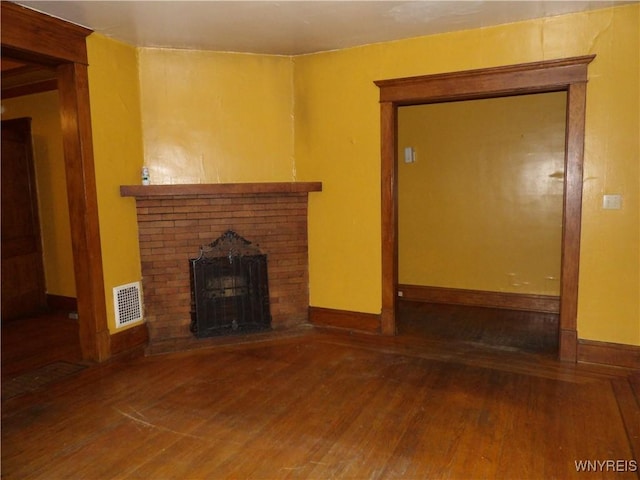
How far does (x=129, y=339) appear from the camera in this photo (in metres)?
3.69

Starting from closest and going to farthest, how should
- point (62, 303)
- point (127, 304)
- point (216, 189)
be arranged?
point (127, 304)
point (216, 189)
point (62, 303)

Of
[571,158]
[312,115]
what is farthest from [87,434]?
[571,158]

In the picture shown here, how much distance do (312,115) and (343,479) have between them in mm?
3001

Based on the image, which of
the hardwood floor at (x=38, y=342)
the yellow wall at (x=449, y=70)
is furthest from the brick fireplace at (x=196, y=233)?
the hardwood floor at (x=38, y=342)

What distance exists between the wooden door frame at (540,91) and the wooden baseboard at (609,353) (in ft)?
0.21

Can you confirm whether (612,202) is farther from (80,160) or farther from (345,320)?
(80,160)

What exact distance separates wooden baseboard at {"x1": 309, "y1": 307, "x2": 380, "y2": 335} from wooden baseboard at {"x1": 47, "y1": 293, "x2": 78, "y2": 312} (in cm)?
280

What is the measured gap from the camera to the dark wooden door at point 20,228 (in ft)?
15.9

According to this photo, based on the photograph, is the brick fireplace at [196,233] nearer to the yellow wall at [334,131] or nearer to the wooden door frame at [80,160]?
the yellow wall at [334,131]

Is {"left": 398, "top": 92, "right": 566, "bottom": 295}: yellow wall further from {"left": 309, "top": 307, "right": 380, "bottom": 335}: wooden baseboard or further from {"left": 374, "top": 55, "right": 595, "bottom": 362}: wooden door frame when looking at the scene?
{"left": 309, "top": 307, "right": 380, "bottom": 335}: wooden baseboard

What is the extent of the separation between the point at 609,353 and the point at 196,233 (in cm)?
332

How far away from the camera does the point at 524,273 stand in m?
4.82

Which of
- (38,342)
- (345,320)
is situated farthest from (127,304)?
(345,320)

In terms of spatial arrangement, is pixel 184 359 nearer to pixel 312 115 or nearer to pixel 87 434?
pixel 87 434
